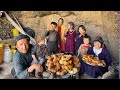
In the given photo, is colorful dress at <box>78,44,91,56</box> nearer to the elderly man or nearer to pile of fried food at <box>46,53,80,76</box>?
pile of fried food at <box>46,53,80,76</box>

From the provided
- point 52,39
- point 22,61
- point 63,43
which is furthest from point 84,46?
point 22,61

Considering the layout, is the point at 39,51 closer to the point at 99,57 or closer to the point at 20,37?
the point at 20,37

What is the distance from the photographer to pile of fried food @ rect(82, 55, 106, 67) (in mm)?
7840

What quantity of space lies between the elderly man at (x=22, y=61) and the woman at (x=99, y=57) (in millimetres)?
610

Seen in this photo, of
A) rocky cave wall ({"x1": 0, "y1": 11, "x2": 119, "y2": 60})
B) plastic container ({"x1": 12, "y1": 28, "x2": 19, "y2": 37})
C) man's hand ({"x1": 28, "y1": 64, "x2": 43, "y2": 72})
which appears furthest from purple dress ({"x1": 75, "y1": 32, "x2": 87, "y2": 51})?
plastic container ({"x1": 12, "y1": 28, "x2": 19, "y2": 37})

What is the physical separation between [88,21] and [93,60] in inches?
21.0

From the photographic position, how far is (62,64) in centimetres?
785

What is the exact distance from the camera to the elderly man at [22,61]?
7840 millimetres

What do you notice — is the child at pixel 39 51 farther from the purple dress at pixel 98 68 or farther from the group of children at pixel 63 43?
the purple dress at pixel 98 68

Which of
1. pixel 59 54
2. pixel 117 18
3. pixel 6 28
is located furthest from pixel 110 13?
pixel 6 28

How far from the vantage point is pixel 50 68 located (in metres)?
7.82
